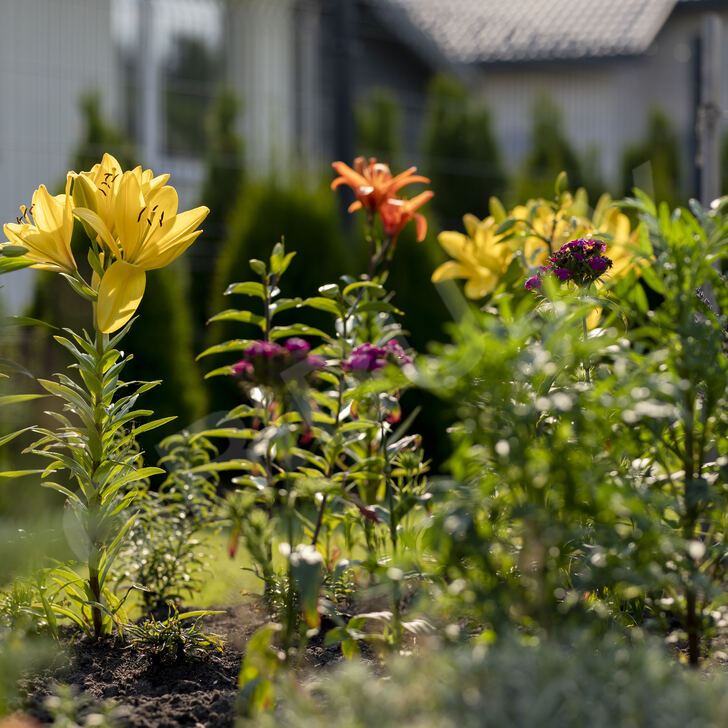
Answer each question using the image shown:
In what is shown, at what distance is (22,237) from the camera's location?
209 centimetres

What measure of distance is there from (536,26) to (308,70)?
14.0ft

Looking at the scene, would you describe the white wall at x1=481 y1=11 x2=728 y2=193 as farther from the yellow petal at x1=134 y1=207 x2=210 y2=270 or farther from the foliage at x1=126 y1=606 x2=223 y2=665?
the foliage at x1=126 y1=606 x2=223 y2=665

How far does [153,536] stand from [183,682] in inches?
21.8

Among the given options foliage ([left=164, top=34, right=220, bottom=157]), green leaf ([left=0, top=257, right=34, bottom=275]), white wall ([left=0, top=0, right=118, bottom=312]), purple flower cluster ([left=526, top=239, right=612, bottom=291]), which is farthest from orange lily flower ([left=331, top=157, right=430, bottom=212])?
foliage ([left=164, top=34, right=220, bottom=157])

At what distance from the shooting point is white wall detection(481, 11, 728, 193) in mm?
12602

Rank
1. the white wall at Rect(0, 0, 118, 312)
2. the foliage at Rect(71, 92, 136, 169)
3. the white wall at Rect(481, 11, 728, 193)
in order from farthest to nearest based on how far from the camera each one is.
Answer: the white wall at Rect(481, 11, 728, 193)
the white wall at Rect(0, 0, 118, 312)
the foliage at Rect(71, 92, 136, 169)

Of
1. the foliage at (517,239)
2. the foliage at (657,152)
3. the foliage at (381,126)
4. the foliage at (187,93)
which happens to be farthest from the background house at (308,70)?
the foliage at (517,239)

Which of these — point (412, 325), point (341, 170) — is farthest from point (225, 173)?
point (341, 170)

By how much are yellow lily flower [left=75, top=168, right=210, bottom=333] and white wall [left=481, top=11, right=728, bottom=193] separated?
1088 centimetres

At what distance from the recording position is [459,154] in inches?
377

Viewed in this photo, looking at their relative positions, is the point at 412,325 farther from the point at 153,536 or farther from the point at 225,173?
the point at 153,536

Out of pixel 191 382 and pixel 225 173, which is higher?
pixel 225 173

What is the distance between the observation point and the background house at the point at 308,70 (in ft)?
26.6

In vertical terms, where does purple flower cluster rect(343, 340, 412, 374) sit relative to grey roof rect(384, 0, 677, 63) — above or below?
below
